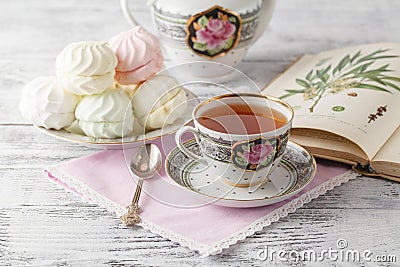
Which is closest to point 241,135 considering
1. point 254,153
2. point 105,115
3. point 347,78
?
point 254,153

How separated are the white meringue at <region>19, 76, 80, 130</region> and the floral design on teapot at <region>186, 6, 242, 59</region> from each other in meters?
0.34

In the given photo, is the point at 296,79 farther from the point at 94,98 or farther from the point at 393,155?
the point at 94,98

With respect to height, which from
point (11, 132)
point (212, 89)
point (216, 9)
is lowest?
point (11, 132)

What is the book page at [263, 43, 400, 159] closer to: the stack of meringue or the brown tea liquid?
the brown tea liquid

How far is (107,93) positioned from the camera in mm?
1065

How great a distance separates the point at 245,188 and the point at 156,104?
23 centimetres

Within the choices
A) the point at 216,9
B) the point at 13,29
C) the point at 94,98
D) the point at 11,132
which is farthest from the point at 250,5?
the point at 13,29

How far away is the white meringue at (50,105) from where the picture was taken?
1061 millimetres

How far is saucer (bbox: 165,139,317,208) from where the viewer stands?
2.96ft

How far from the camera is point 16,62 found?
1.52m

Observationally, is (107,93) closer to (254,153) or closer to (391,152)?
(254,153)

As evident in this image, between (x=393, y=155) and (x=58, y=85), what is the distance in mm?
564

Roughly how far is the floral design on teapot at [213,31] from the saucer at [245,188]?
352 millimetres

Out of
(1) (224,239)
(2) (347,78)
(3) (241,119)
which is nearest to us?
(1) (224,239)
